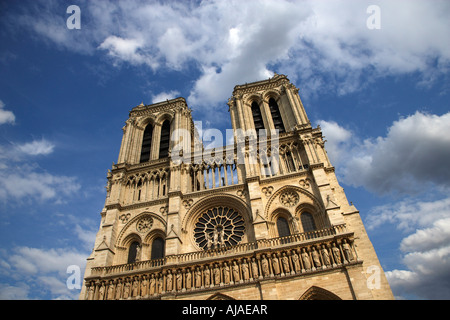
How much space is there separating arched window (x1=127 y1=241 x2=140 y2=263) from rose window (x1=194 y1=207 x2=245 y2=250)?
173 inches

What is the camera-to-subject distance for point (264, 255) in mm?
17000

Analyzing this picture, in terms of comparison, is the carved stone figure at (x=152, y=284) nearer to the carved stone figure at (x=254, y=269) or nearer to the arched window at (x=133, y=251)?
the arched window at (x=133, y=251)

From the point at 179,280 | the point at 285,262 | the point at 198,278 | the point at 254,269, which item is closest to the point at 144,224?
the point at 179,280

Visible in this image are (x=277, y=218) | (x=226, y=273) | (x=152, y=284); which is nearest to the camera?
(x=226, y=273)

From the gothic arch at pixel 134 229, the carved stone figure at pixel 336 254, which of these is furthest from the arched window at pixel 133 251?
the carved stone figure at pixel 336 254

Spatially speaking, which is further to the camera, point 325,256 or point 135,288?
point 135,288

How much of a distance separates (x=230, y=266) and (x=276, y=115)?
1494cm

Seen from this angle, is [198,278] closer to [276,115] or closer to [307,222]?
[307,222]

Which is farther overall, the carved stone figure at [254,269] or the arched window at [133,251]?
the arched window at [133,251]

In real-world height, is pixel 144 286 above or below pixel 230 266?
below

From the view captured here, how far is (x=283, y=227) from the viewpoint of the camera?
19.8 m

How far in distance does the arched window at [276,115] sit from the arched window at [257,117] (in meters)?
1.15

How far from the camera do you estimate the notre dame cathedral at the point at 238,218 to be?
16.3 m
